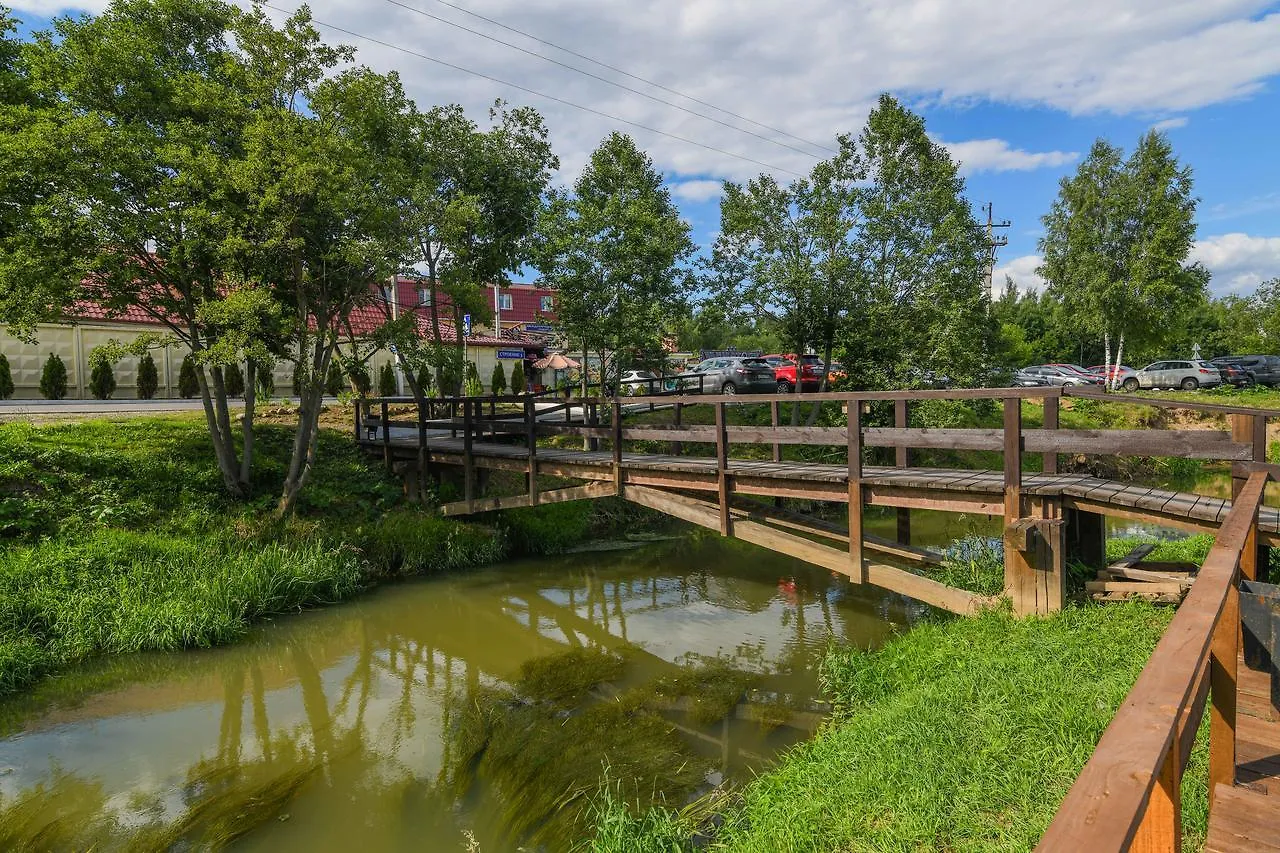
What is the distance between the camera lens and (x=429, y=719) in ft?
23.8

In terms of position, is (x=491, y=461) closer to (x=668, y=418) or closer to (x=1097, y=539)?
(x=668, y=418)

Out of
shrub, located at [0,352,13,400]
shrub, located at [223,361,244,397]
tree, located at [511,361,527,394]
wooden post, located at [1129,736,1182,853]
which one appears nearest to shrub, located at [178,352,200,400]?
shrub, located at [223,361,244,397]

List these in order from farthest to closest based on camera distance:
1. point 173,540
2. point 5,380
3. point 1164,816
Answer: point 5,380
point 173,540
point 1164,816

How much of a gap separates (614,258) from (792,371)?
811 centimetres

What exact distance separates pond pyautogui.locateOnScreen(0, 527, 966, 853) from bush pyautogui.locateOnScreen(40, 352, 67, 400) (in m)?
14.2

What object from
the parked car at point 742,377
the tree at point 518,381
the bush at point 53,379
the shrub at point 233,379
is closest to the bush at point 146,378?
the bush at point 53,379

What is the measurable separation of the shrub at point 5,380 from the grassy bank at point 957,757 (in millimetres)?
20639

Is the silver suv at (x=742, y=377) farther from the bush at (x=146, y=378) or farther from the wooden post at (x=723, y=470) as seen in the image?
the bush at (x=146, y=378)

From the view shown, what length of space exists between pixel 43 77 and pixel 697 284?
1228 centimetres

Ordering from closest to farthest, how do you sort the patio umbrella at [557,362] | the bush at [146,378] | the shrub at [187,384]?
the shrub at [187,384], the bush at [146,378], the patio umbrella at [557,362]

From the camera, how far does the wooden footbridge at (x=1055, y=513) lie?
1382 millimetres

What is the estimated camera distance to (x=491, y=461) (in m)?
13.2

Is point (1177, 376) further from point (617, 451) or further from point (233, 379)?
point (233, 379)

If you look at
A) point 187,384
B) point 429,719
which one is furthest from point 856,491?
point 187,384
